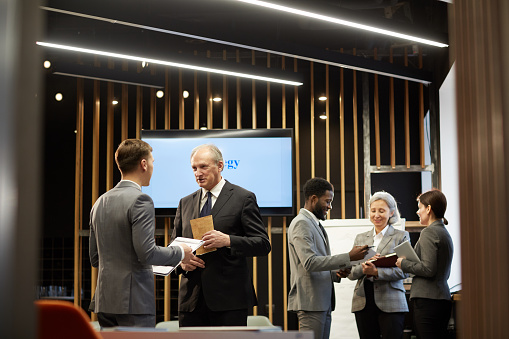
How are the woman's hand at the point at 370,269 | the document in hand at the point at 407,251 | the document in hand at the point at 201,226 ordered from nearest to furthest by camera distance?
the document in hand at the point at 201,226, the document in hand at the point at 407,251, the woman's hand at the point at 370,269

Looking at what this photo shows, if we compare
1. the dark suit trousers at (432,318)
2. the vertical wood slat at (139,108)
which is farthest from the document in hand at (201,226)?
the vertical wood slat at (139,108)

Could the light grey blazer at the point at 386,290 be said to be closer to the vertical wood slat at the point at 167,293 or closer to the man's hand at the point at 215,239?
the man's hand at the point at 215,239

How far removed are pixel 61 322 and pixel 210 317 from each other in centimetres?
224

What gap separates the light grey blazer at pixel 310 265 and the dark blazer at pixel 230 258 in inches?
27.5

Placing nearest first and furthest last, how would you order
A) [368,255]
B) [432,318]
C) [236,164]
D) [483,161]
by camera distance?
[483,161] → [432,318] → [368,255] → [236,164]

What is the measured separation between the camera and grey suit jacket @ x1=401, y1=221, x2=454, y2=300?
4543 millimetres

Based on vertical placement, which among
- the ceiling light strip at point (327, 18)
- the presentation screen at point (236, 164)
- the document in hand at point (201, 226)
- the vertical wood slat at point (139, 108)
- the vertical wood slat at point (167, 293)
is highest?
the ceiling light strip at point (327, 18)

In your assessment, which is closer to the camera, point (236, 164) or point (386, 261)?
point (386, 261)

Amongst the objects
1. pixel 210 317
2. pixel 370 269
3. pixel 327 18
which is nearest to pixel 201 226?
pixel 210 317

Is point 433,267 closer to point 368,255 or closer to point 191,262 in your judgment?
point 368,255

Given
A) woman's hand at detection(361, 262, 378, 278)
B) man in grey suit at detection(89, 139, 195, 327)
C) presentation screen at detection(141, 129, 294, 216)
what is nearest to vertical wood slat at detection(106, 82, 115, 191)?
presentation screen at detection(141, 129, 294, 216)

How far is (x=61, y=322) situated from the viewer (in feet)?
5.78

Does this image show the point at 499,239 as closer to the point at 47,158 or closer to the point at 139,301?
the point at 139,301

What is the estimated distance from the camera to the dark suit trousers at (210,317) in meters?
3.91
